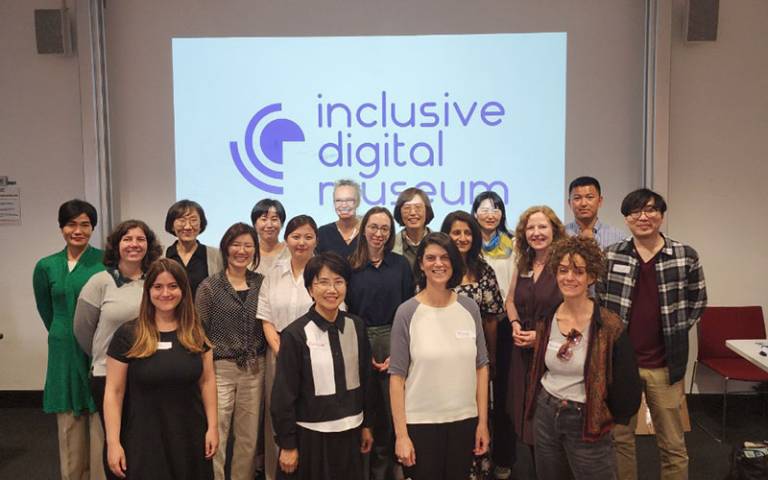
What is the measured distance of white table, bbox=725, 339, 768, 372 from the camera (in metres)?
2.99

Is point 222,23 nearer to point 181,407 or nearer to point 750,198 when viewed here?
point 181,407

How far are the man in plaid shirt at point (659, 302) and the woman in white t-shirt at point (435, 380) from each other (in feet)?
2.98

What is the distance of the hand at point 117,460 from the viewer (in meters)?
2.28

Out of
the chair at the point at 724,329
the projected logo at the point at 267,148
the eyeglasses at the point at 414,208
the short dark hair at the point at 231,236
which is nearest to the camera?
the short dark hair at the point at 231,236

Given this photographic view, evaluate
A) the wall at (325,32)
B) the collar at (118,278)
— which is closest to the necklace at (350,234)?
the collar at (118,278)

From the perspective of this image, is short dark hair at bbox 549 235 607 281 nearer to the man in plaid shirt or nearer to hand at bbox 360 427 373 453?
the man in plaid shirt

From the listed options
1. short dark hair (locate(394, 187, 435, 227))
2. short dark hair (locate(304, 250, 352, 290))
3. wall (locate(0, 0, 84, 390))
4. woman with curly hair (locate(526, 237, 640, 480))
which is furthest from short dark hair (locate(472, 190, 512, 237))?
wall (locate(0, 0, 84, 390))

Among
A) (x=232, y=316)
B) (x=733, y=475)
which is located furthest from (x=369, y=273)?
(x=733, y=475)

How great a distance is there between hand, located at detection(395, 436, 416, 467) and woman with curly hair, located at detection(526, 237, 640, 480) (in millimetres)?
506

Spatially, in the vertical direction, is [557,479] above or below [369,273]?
below

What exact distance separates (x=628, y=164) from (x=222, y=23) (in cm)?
333

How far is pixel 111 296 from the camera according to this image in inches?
107

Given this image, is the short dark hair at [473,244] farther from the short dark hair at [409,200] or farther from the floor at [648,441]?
the floor at [648,441]

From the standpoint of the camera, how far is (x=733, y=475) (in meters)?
3.06
